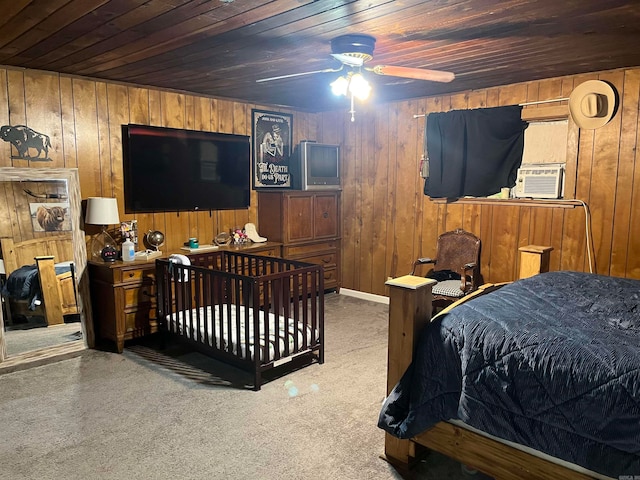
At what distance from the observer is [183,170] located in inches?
182

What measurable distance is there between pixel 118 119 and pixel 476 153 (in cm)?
328

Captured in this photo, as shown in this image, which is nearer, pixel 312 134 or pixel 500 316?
pixel 500 316

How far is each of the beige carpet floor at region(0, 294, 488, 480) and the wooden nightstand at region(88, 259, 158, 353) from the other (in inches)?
8.3

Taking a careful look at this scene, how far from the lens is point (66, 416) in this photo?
9.54ft

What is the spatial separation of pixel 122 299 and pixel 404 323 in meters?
2.60

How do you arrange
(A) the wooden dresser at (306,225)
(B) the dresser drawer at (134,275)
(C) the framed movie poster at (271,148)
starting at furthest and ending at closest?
(C) the framed movie poster at (271,148) → (A) the wooden dresser at (306,225) → (B) the dresser drawer at (134,275)

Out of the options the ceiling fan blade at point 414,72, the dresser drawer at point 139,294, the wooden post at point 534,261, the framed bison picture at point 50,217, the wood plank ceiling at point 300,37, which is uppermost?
the wood plank ceiling at point 300,37

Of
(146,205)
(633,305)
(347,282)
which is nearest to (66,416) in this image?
(146,205)

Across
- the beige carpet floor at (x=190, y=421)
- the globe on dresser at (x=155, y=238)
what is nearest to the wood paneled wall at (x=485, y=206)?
the beige carpet floor at (x=190, y=421)

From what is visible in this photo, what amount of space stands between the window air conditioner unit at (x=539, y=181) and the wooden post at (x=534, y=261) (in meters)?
0.67

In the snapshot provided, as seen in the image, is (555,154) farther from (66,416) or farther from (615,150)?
(66,416)

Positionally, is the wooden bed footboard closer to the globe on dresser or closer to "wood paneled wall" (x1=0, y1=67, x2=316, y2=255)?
the globe on dresser

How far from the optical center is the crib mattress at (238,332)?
3.38 m

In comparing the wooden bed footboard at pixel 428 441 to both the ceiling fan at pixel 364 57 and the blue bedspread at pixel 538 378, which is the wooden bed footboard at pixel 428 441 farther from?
Result: the ceiling fan at pixel 364 57
